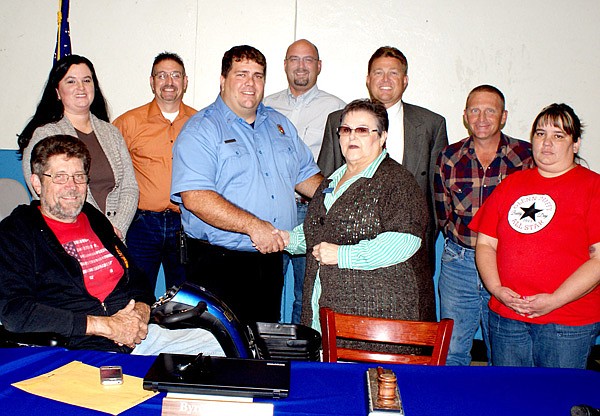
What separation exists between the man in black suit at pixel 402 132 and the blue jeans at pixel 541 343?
0.89 meters

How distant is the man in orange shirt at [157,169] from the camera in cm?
352

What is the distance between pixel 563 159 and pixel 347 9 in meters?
2.48

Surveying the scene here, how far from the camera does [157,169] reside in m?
3.59

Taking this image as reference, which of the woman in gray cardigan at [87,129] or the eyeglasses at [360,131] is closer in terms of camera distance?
the eyeglasses at [360,131]

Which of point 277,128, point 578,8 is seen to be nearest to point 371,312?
point 277,128

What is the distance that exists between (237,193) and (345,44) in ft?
7.10

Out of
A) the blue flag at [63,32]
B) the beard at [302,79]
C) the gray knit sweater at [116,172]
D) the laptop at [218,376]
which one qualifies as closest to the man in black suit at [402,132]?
the beard at [302,79]

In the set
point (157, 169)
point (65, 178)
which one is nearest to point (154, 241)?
point (157, 169)

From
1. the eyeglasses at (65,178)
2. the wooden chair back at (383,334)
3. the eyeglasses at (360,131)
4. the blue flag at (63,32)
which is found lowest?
the wooden chair back at (383,334)

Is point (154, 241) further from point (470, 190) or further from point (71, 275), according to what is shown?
point (470, 190)

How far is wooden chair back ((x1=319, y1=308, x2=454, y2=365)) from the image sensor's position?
1.91m

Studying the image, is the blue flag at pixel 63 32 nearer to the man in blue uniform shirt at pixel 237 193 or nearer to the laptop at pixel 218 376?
the man in blue uniform shirt at pixel 237 193

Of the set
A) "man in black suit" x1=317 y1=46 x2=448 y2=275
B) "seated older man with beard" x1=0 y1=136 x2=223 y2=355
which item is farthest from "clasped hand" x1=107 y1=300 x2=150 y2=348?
"man in black suit" x1=317 y1=46 x2=448 y2=275

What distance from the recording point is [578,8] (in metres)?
4.34
